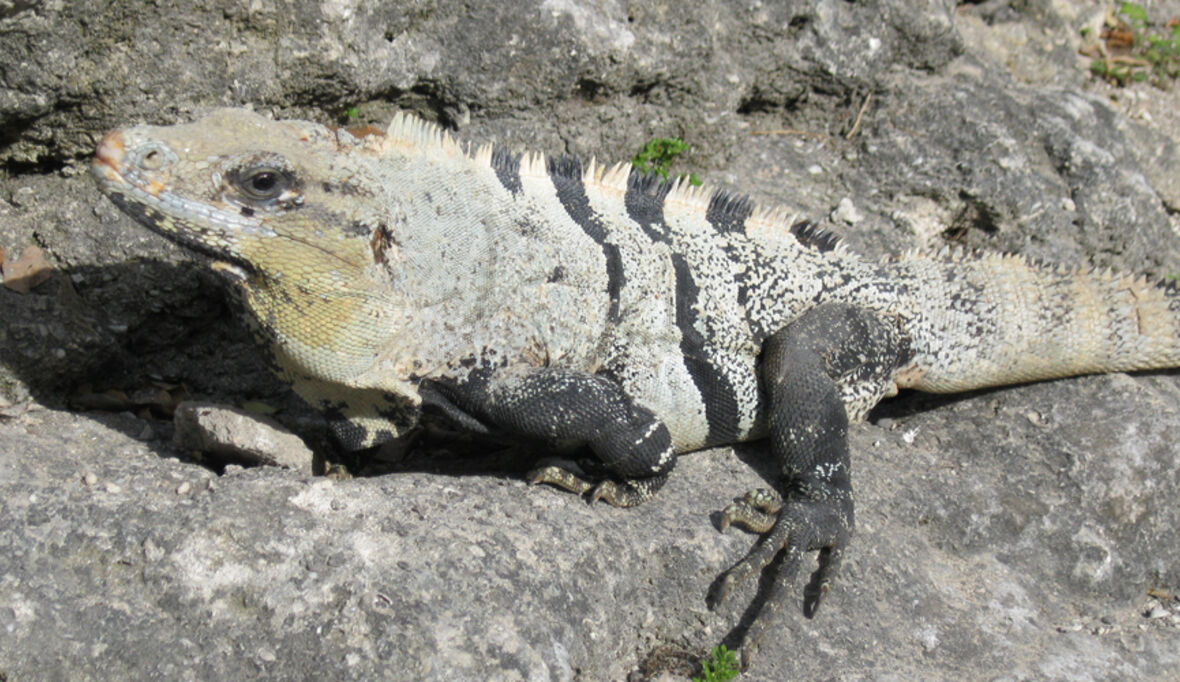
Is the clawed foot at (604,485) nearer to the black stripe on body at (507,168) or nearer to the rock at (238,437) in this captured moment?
the rock at (238,437)

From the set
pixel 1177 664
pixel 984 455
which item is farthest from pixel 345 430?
pixel 1177 664

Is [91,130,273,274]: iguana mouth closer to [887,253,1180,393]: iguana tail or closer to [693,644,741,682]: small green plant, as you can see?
[693,644,741,682]: small green plant

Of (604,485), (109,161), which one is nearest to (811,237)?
(604,485)

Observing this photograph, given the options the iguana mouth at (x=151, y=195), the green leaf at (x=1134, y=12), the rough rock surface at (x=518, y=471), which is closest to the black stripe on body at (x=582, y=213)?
the rough rock surface at (x=518, y=471)

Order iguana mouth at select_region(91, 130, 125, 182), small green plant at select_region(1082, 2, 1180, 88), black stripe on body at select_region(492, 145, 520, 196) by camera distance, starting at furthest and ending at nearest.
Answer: small green plant at select_region(1082, 2, 1180, 88) < black stripe on body at select_region(492, 145, 520, 196) < iguana mouth at select_region(91, 130, 125, 182)

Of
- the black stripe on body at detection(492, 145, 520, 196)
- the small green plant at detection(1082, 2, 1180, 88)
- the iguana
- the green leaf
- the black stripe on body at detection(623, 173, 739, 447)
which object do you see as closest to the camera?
the iguana

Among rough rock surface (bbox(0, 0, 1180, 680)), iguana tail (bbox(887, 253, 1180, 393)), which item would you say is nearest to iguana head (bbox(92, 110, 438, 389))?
rough rock surface (bbox(0, 0, 1180, 680))
